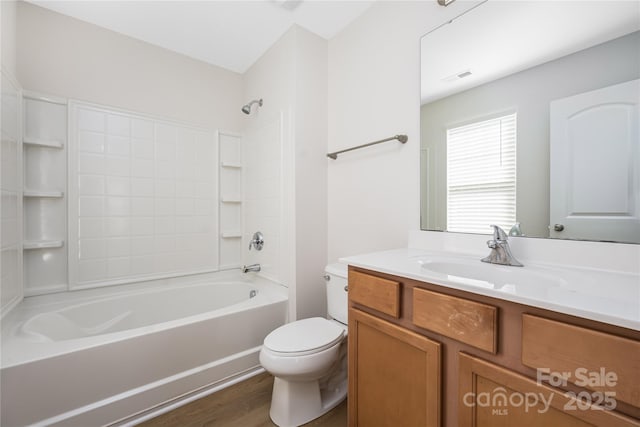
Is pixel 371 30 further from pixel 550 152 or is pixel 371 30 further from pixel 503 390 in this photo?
pixel 503 390

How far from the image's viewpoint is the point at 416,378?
91 cm

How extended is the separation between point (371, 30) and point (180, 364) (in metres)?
2.38

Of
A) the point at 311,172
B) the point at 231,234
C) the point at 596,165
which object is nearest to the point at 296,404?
the point at 311,172

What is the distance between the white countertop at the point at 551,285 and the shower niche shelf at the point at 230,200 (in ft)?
5.54

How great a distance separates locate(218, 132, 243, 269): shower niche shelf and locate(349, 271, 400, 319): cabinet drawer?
1.67 metres

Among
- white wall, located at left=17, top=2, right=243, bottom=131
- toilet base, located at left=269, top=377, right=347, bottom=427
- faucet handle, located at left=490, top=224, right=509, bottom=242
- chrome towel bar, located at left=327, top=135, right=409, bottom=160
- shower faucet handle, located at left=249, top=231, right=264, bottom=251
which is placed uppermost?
white wall, located at left=17, top=2, right=243, bottom=131

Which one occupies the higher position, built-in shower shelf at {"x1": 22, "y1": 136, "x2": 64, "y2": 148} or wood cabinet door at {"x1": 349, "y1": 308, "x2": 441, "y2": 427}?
built-in shower shelf at {"x1": 22, "y1": 136, "x2": 64, "y2": 148}

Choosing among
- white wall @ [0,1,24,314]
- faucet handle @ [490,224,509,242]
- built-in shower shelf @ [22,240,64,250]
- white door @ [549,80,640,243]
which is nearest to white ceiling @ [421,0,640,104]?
white door @ [549,80,640,243]

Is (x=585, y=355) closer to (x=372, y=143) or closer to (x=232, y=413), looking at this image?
(x=372, y=143)

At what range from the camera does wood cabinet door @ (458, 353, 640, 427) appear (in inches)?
22.3

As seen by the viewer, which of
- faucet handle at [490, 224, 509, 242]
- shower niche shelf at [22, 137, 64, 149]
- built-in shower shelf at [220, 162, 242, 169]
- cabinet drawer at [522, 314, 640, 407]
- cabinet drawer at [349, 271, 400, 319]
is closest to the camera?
cabinet drawer at [522, 314, 640, 407]

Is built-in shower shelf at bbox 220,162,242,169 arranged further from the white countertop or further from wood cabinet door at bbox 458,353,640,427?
wood cabinet door at bbox 458,353,640,427

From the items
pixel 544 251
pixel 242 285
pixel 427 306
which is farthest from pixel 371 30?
pixel 242 285

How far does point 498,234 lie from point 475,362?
0.56 meters
